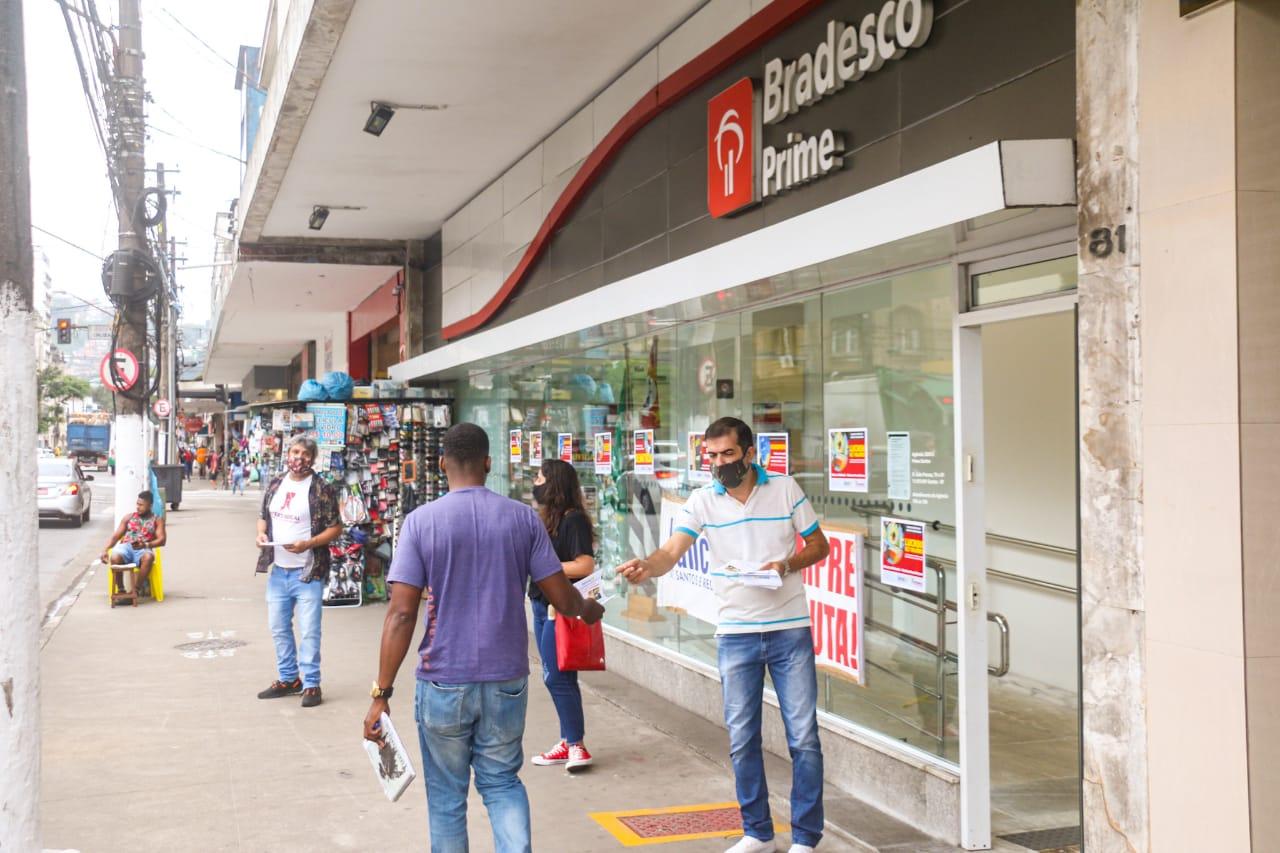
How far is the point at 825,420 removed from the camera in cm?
638

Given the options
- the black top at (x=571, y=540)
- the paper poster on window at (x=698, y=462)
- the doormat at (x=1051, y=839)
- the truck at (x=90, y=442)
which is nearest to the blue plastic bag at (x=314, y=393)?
the paper poster on window at (x=698, y=462)

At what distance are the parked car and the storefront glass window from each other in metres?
19.5

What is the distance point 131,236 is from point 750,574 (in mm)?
11378

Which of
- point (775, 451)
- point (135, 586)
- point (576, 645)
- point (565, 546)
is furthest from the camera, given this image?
point (135, 586)

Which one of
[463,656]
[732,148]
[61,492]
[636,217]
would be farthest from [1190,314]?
[61,492]

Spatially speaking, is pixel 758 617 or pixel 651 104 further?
pixel 651 104

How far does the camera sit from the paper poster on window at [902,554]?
560 centimetres

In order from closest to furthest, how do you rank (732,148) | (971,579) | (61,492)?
(971,579), (732,148), (61,492)

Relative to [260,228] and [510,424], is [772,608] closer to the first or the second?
[510,424]

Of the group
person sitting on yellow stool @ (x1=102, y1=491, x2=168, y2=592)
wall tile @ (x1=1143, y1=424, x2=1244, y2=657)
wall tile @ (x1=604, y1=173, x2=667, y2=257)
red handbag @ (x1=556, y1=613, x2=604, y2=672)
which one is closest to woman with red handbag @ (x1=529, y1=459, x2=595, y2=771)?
red handbag @ (x1=556, y1=613, x2=604, y2=672)

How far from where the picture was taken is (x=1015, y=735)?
737 centimetres

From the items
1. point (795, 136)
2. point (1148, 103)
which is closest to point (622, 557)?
point (795, 136)

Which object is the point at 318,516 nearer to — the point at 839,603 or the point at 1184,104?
the point at 839,603

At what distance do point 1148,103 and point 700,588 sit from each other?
4.94 metres
